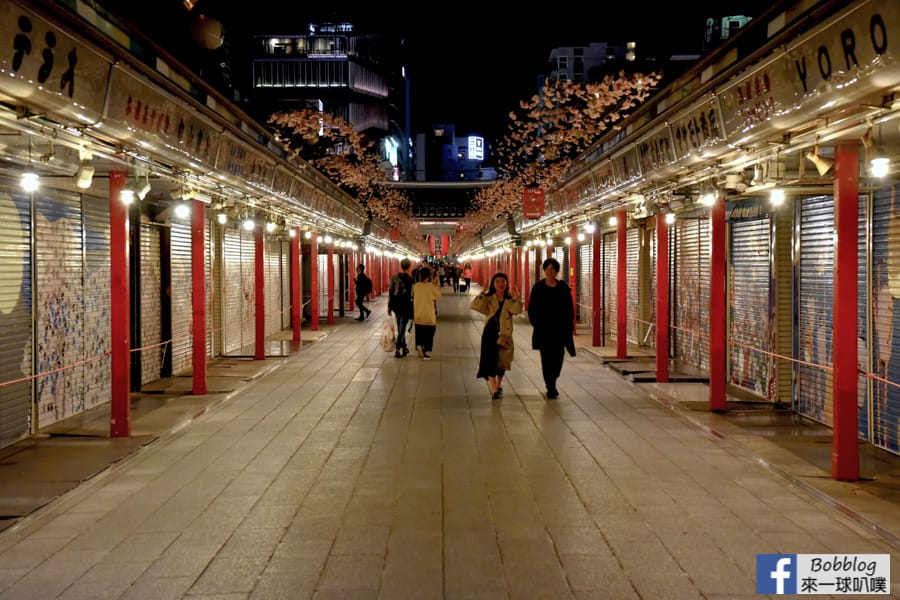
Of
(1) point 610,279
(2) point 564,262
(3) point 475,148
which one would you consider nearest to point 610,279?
(1) point 610,279

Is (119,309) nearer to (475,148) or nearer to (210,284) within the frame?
(210,284)

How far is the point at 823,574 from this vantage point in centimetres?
475

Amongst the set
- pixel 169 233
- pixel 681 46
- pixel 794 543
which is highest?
pixel 681 46

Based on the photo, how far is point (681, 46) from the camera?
196 ft

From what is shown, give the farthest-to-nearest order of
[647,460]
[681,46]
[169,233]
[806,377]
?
1. [681,46]
2. [169,233]
3. [806,377]
4. [647,460]

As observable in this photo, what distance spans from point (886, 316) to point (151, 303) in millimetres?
10562

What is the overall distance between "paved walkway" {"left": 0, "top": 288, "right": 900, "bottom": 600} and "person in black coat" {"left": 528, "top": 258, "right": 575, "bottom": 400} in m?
0.98

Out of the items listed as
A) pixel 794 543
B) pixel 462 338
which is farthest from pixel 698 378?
pixel 462 338

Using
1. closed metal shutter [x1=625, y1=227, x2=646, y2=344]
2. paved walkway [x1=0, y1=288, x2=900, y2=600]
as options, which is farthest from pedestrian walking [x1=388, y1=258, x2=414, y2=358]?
paved walkway [x1=0, y1=288, x2=900, y2=600]

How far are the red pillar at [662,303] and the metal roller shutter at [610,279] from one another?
7715 millimetres

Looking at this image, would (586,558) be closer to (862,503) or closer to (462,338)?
(862,503)

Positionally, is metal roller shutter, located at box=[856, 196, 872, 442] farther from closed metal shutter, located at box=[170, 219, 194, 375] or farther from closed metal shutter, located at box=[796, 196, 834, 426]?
closed metal shutter, located at box=[170, 219, 194, 375]

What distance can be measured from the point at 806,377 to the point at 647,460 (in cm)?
354

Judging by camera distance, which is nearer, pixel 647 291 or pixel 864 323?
pixel 864 323
